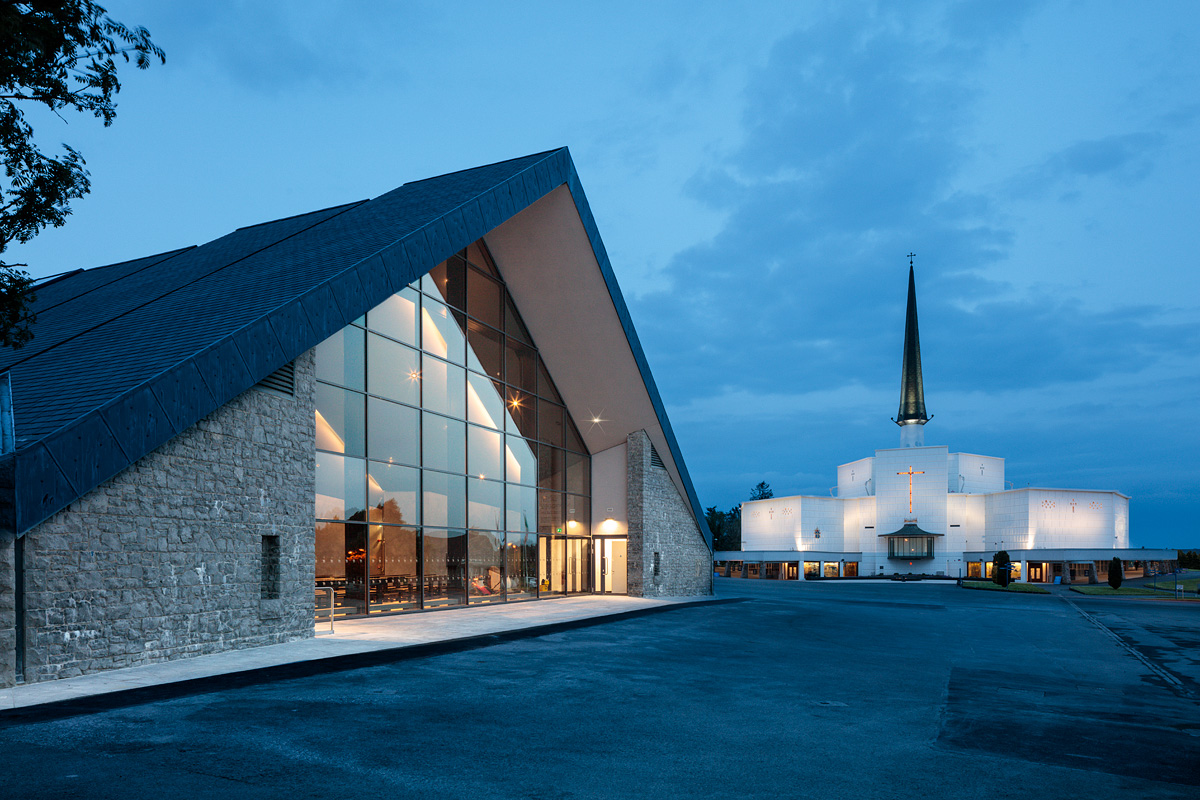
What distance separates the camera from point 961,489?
230ft

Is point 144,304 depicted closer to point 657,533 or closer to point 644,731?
point 644,731

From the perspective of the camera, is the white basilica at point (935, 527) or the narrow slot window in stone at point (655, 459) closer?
the narrow slot window in stone at point (655, 459)

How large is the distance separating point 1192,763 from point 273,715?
8589 mm

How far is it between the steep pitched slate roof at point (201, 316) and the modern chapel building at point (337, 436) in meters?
0.05

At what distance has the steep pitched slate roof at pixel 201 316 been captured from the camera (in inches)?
393

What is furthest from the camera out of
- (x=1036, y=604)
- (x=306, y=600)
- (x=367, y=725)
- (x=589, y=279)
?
(x=1036, y=604)

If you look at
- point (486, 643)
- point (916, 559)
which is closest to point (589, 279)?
point (486, 643)

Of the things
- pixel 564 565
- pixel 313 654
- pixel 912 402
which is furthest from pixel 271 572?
pixel 912 402

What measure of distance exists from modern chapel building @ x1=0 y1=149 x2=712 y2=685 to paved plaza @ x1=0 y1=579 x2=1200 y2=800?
2.73m

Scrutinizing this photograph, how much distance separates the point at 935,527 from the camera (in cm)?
6819

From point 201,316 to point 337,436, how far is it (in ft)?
16.9

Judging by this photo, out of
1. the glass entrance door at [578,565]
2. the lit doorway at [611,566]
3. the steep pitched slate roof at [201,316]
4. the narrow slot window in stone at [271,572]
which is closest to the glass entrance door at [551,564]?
the glass entrance door at [578,565]

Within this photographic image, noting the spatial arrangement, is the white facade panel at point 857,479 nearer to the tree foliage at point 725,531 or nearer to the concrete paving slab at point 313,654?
the tree foliage at point 725,531

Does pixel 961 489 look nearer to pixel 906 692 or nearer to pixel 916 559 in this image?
pixel 916 559
